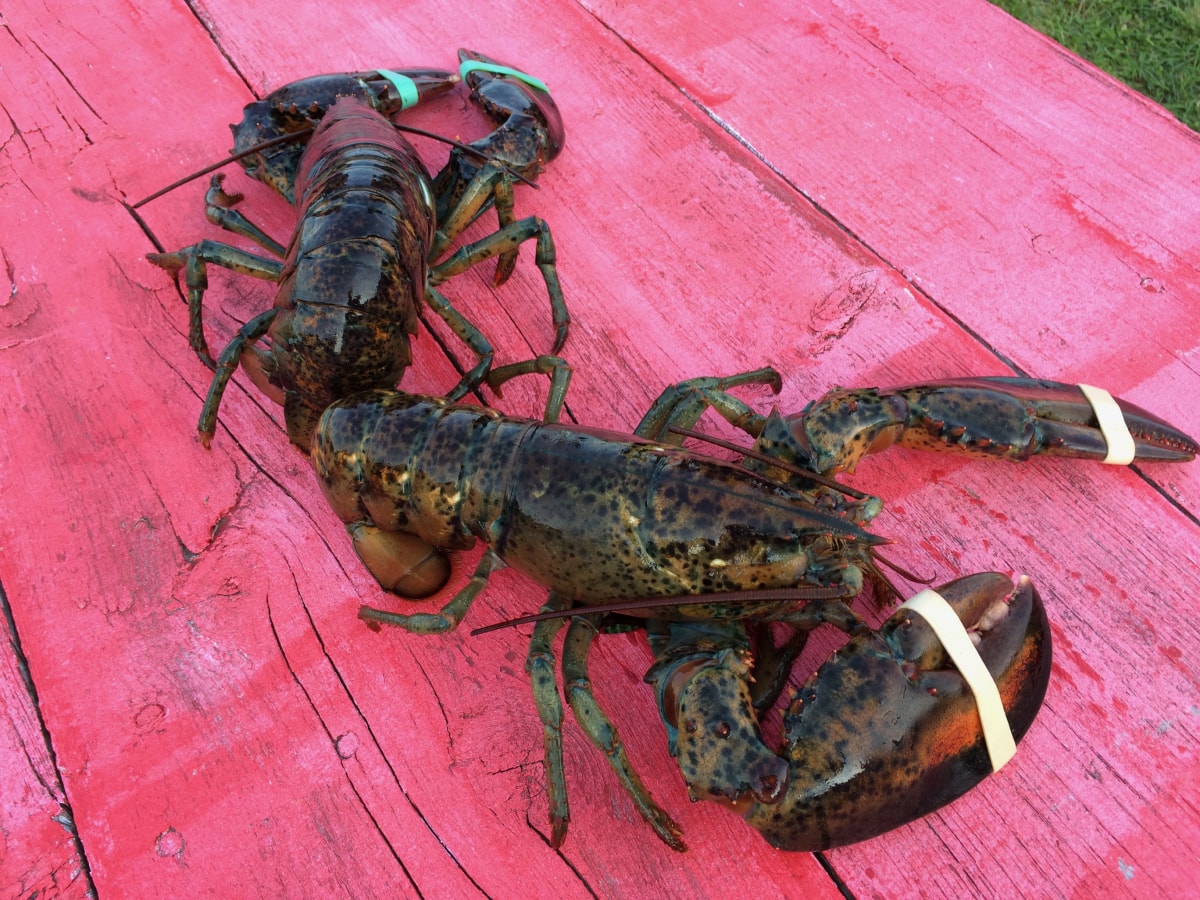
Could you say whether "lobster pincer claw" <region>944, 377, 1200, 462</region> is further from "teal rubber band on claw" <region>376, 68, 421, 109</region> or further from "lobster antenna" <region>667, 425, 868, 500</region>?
"teal rubber band on claw" <region>376, 68, 421, 109</region>

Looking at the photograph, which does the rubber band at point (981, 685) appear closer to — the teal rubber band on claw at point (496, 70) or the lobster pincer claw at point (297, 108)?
the teal rubber band on claw at point (496, 70)

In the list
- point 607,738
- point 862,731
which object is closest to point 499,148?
point 607,738

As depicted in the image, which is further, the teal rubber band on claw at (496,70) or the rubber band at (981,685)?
the teal rubber band on claw at (496,70)

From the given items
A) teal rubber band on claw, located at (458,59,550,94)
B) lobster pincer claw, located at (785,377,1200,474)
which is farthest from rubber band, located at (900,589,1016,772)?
teal rubber band on claw, located at (458,59,550,94)

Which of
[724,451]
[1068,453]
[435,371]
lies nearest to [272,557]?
[435,371]

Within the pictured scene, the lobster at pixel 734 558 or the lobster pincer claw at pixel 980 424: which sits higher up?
the lobster pincer claw at pixel 980 424

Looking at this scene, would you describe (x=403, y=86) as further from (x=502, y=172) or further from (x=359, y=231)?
(x=359, y=231)

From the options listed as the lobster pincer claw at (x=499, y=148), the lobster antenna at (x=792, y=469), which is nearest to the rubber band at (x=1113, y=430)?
the lobster antenna at (x=792, y=469)
